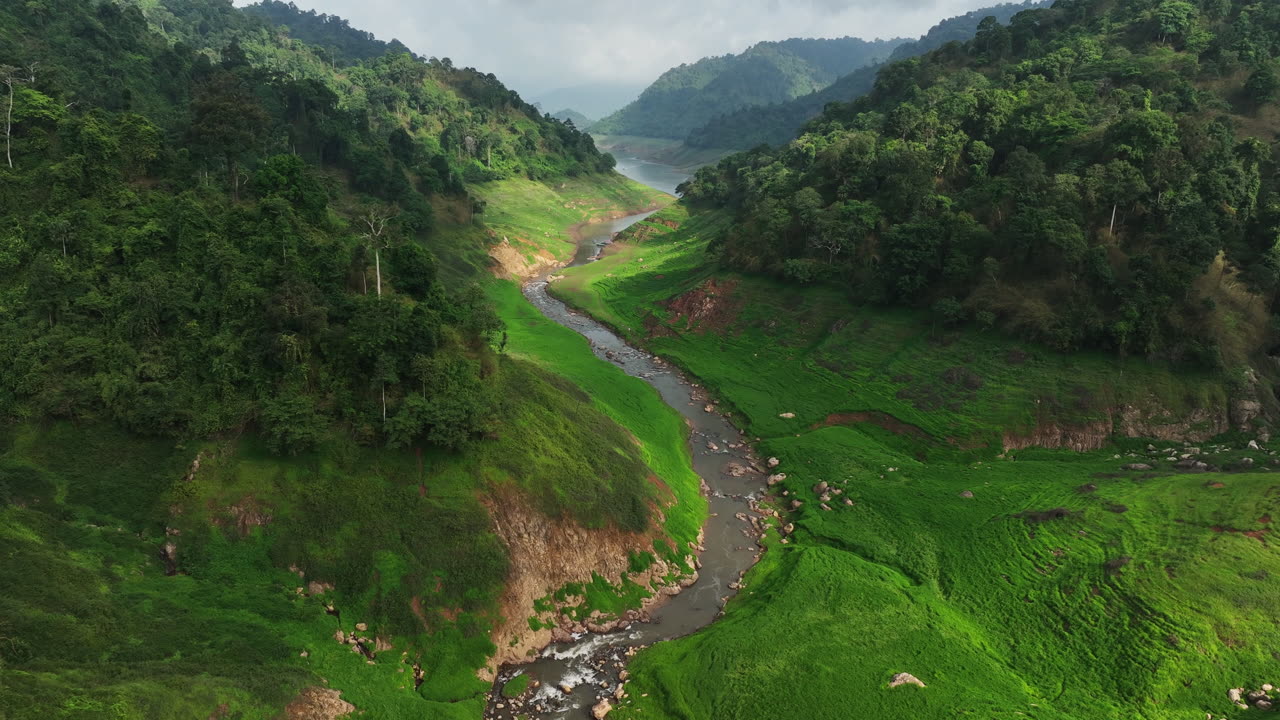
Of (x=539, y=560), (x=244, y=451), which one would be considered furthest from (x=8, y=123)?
(x=539, y=560)

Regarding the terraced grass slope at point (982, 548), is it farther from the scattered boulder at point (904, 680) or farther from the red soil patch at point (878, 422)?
the scattered boulder at point (904, 680)

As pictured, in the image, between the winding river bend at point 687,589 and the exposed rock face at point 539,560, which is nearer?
the winding river bend at point 687,589

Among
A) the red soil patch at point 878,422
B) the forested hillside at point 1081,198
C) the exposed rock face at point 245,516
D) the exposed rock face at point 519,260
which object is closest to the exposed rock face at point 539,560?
the exposed rock face at point 245,516

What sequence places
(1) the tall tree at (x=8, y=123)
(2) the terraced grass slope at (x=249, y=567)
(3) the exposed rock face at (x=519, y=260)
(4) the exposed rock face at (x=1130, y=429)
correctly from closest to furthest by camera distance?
(2) the terraced grass slope at (x=249, y=567)
(1) the tall tree at (x=8, y=123)
(4) the exposed rock face at (x=1130, y=429)
(3) the exposed rock face at (x=519, y=260)

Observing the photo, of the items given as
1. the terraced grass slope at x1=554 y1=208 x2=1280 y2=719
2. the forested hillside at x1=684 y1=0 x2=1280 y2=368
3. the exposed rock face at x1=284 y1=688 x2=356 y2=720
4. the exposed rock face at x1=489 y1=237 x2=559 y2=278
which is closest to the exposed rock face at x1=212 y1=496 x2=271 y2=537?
the exposed rock face at x1=284 y1=688 x2=356 y2=720

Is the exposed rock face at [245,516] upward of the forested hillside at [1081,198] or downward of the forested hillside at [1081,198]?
downward

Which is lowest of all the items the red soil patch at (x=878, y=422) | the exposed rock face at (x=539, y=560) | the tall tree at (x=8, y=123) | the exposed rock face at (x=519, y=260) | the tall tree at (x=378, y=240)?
the red soil patch at (x=878, y=422)

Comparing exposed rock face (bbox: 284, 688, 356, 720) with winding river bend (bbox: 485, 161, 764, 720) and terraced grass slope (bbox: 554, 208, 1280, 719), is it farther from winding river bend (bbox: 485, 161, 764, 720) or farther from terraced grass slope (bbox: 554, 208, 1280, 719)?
terraced grass slope (bbox: 554, 208, 1280, 719)

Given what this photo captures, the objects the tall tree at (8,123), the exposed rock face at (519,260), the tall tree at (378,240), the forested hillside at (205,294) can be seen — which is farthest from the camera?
the exposed rock face at (519,260)
